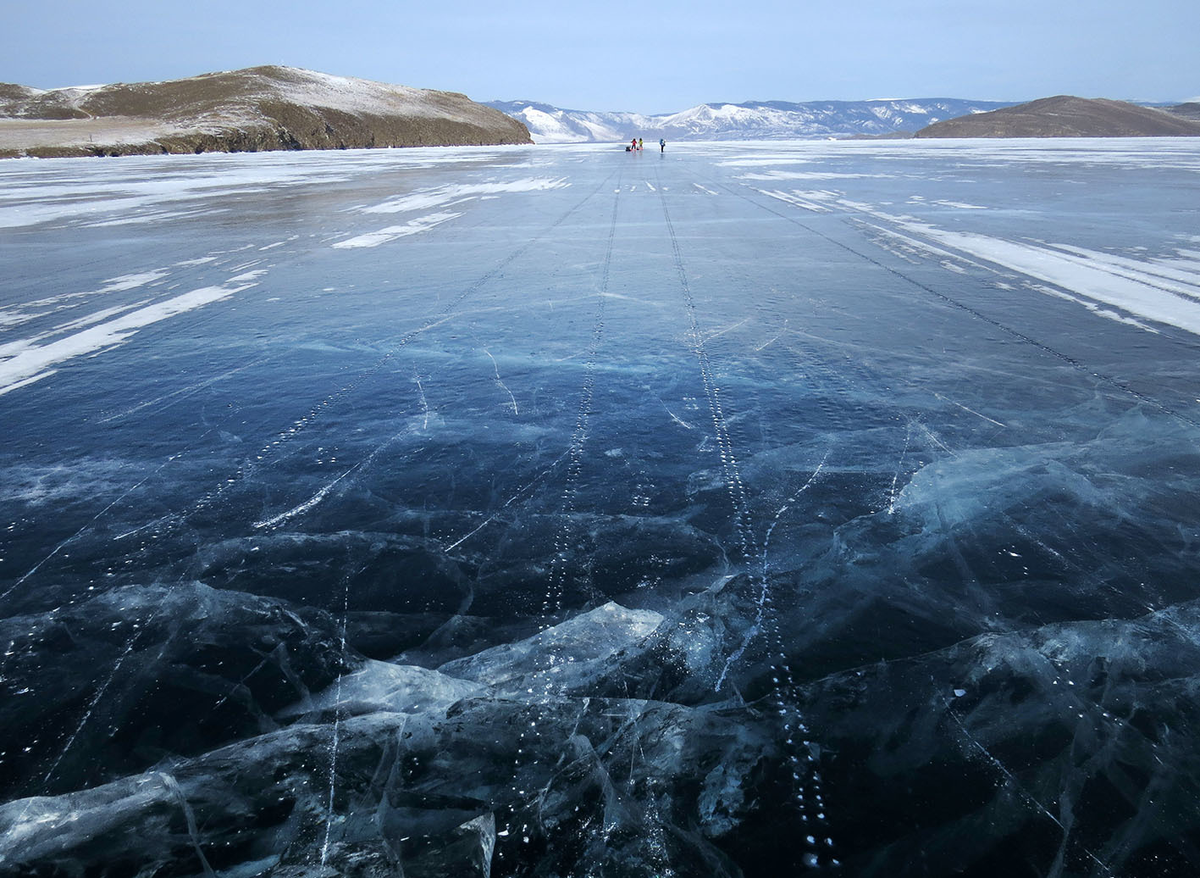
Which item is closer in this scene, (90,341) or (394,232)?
(90,341)

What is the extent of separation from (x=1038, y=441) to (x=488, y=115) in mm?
127762

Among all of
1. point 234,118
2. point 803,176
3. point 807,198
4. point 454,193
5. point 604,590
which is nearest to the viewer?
point 604,590

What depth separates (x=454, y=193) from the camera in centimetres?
1983

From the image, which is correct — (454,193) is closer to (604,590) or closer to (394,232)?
(394,232)

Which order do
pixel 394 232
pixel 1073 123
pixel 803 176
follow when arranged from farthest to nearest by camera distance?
1. pixel 1073 123
2. pixel 803 176
3. pixel 394 232

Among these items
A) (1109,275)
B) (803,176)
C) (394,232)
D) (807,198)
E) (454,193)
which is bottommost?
(1109,275)

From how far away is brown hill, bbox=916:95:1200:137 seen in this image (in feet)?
313

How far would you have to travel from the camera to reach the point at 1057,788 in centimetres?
214

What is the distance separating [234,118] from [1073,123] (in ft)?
368

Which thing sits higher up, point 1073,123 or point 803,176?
point 1073,123

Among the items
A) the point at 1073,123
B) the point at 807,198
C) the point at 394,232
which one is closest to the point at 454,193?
the point at 394,232

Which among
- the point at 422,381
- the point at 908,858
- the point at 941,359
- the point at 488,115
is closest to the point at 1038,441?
the point at 941,359

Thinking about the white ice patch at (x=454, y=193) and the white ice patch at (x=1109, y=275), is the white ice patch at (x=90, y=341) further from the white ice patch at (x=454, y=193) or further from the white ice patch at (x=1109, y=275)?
the white ice patch at (x=1109, y=275)

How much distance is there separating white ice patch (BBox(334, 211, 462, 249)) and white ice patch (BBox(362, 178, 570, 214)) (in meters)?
1.48
